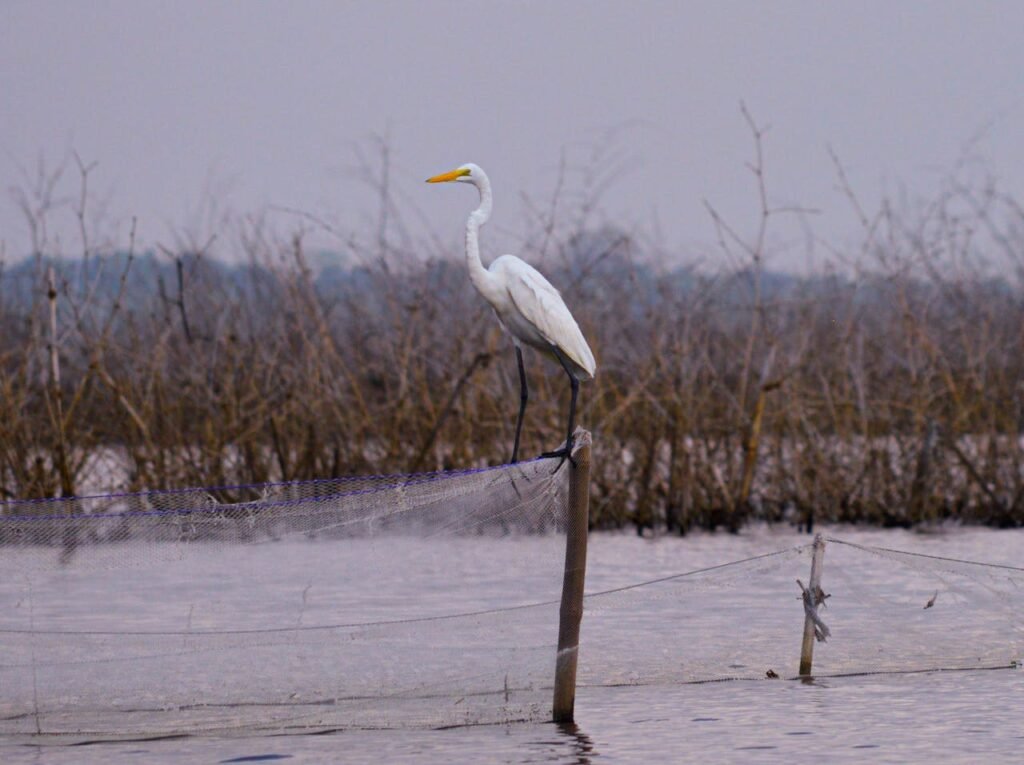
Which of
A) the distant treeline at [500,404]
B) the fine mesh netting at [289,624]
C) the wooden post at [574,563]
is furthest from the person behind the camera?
the distant treeline at [500,404]

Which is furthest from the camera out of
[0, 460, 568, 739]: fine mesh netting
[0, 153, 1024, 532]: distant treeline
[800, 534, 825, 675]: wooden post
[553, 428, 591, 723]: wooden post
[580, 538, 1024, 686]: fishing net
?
[0, 153, 1024, 532]: distant treeline

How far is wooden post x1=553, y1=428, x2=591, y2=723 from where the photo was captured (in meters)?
6.19

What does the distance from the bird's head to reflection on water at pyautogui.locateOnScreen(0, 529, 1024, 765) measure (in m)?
2.17

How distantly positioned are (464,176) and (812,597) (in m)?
2.23

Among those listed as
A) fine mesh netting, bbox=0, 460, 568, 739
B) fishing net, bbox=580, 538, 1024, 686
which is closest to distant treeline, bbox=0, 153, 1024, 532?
fishing net, bbox=580, 538, 1024, 686

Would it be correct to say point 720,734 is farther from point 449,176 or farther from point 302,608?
point 449,176

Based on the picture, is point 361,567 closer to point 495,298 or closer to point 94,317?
point 495,298

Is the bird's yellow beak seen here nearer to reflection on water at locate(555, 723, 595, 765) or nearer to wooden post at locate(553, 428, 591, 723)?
wooden post at locate(553, 428, 591, 723)

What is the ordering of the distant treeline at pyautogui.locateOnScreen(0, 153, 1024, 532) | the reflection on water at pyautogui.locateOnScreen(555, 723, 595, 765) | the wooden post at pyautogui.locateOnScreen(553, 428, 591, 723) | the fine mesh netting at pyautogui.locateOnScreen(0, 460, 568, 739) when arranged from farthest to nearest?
the distant treeline at pyautogui.locateOnScreen(0, 153, 1024, 532), the wooden post at pyautogui.locateOnScreen(553, 428, 591, 723), the reflection on water at pyautogui.locateOnScreen(555, 723, 595, 765), the fine mesh netting at pyautogui.locateOnScreen(0, 460, 568, 739)

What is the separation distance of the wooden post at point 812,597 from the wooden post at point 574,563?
3.57 feet

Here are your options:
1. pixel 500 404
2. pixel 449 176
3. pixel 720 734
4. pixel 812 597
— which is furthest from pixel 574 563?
pixel 500 404

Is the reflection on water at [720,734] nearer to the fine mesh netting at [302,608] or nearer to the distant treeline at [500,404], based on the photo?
the fine mesh netting at [302,608]

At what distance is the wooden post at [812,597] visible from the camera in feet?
22.7

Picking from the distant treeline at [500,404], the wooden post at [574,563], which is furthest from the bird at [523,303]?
the distant treeline at [500,404]
